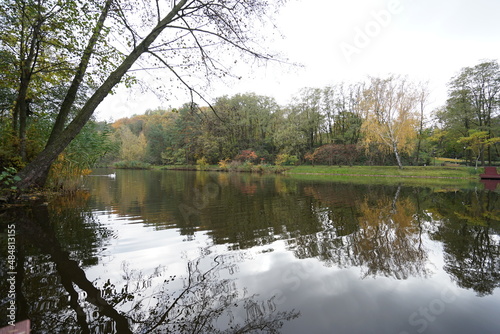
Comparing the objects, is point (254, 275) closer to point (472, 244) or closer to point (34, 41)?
point (472, 244)

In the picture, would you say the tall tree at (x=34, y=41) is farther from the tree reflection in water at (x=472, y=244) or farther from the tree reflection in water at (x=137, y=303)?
the tree reflection in water at (x=472, y=244)

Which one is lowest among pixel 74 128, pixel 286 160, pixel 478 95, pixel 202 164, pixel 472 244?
pixel 472 244

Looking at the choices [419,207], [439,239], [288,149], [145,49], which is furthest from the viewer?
[288,149]

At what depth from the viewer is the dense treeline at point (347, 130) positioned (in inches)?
1078

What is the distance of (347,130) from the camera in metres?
39.7

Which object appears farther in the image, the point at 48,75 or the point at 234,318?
the point at 48,75

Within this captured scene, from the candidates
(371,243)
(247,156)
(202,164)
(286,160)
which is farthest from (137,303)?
(202,164)

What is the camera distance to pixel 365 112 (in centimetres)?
2931

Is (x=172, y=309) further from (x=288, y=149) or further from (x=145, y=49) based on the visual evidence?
(x=288, y=149)

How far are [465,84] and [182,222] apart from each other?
38088mm

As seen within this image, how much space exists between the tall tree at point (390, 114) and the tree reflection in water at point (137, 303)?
93.9 feet

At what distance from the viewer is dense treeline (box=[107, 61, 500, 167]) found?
2738cm

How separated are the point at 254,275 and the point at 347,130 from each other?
4040 cm

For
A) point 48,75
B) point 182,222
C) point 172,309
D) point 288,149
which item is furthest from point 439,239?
point 288,149
